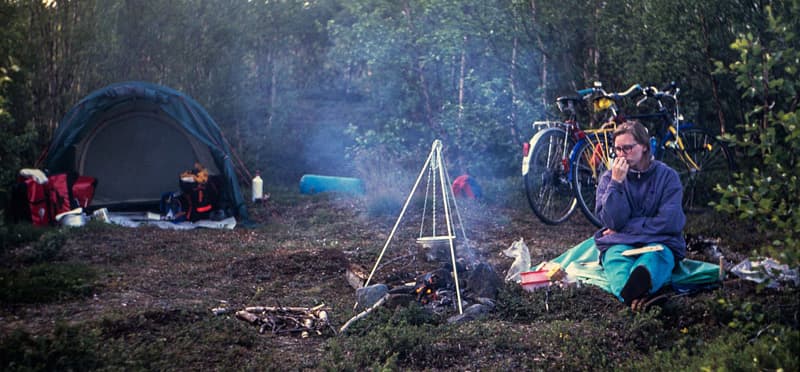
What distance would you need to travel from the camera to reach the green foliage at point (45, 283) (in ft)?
17.1

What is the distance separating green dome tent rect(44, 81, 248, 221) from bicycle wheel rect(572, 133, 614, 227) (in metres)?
4.64

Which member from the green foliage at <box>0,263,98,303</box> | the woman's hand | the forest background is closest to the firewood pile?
the green foliage at <box>0,263,98,303</box>

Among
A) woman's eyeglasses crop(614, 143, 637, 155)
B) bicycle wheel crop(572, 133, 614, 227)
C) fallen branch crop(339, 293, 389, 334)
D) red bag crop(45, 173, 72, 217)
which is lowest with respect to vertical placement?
fallen branch crop(339, 293, 389, 334)

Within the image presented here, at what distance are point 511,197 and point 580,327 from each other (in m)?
5.78

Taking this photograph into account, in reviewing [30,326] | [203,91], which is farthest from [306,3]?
[30,326]

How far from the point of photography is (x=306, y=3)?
720 inches

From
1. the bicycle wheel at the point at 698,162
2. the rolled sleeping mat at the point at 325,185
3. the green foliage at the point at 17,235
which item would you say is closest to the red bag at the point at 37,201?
the green foliage at the point at 17,235

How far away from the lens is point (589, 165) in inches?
301

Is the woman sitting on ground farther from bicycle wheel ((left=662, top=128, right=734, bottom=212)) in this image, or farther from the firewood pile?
bicycle wheel ((left=662, top=128, right=734, bottom=212))

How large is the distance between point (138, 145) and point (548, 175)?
6.47 m

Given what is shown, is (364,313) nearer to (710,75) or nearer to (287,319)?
(287,319)

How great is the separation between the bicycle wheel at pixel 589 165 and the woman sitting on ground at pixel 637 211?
2.28 m

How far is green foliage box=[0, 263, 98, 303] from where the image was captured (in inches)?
205

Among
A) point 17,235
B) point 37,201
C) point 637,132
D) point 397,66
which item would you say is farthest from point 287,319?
point 397,66
